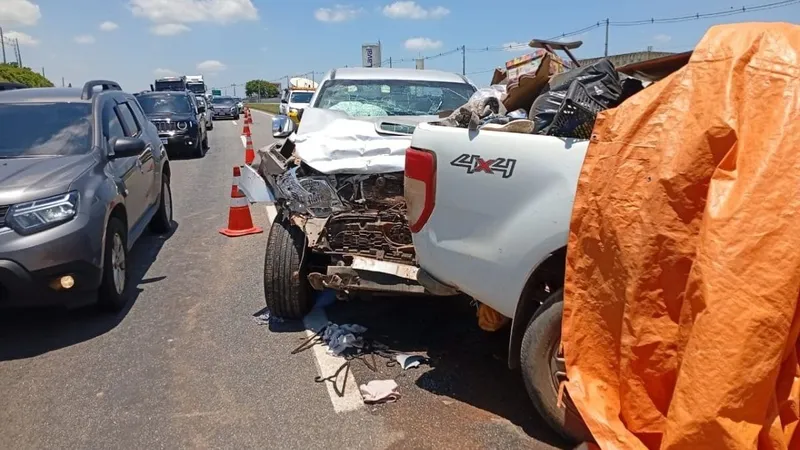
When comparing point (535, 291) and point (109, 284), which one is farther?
point (109, 284)

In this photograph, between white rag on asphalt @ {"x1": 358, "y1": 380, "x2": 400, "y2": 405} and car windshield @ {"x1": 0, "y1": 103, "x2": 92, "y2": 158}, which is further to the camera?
car windshield @ {"x1": 0, "y1": 103, "x2": 92, "y2": 158}

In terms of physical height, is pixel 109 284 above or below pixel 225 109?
below

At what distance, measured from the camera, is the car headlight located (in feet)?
13.9

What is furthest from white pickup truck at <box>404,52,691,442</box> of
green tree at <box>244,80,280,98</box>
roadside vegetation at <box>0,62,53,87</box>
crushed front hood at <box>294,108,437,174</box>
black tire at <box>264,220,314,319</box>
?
green tree at <box>244,80,280,98</box>

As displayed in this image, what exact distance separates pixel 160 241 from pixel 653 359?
20.3ft

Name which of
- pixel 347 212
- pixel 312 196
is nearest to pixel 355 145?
pixel 312 196

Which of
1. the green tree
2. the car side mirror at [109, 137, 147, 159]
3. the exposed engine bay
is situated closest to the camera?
the exposed engine bay

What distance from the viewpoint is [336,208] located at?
4551mm

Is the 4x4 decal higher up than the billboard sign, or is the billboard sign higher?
the billboard sign

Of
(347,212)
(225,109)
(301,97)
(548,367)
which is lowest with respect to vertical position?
(548,367)

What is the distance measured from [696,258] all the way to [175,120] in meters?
15.4

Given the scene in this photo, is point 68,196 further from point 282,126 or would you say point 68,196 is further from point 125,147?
point 282,126

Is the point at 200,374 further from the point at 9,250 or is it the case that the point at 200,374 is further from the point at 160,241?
the point at 160,241

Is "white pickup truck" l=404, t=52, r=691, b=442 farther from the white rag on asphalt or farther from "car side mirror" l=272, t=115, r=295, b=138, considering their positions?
"car side mirror" l=272, t=115, r=295, b=138
